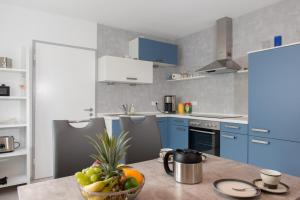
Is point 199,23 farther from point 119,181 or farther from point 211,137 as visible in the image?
point 119,181

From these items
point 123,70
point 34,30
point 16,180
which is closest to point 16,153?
point 16,180

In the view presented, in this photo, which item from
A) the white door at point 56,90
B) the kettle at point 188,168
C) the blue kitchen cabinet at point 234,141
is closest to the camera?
the kettle at point 188,168

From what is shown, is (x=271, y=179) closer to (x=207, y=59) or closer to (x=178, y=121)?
(x=178, y=121)

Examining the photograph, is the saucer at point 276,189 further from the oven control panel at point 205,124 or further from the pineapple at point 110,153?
the oven control panel at point 205,124

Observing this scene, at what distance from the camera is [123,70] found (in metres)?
3.49

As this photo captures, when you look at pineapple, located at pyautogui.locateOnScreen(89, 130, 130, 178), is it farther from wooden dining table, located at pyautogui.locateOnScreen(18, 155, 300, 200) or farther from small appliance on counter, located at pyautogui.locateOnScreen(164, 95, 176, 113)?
small appliance on counter, located at pyautogui.locateOnScreen(164, 95, 176, 113)

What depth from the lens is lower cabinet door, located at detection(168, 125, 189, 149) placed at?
3377 mm

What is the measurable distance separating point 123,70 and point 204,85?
5.02 feet

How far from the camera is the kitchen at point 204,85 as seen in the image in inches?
102

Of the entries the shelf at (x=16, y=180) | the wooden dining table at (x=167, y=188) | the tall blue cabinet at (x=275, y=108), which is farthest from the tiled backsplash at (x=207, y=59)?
the wooden dining table at (x=167, y=188)

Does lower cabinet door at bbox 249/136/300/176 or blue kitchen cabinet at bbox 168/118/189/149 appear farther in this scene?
blue kitchen cabinet at bbox 168/118/189/149

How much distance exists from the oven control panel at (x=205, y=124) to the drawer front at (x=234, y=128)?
0.34 feet

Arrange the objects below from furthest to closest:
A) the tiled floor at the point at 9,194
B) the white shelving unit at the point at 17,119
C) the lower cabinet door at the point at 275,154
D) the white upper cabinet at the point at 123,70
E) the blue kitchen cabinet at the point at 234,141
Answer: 1. the white upper cabinet at the point at 123,70
2. the white shelving unit at the point at 17,119
3. the blue kitchen cabinet at the point at 234,141
4. the tiled floor at the point at 9,194
5. the lower cabinet door at the point at 275,154

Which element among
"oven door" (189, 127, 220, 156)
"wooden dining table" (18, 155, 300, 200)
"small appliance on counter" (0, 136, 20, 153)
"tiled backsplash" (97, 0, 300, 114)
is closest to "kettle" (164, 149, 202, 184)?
"wooden dining table" (18, 155, 300, 200)
